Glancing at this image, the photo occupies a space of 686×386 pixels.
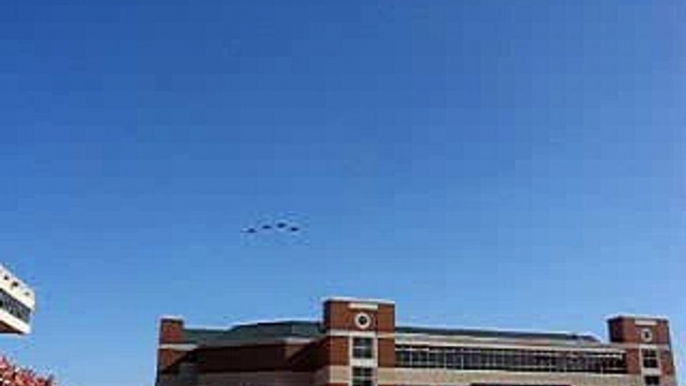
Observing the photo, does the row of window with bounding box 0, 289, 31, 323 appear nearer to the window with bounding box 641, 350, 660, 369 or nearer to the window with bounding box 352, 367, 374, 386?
the window with bounding box 352, 367, 374, 386

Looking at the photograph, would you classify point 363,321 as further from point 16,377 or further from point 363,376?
point 16,377

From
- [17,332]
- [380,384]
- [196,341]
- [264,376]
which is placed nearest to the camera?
[17,332]

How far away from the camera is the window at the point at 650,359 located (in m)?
98.3

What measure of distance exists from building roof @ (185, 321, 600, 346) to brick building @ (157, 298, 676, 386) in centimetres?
19

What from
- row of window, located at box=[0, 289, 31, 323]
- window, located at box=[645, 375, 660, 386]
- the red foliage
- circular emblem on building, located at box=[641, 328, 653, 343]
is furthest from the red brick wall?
the red foliage

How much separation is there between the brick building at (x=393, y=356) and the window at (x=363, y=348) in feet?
0.31

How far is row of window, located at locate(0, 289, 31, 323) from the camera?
58344 millimetres

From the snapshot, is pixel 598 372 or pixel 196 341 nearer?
pixel 598 372

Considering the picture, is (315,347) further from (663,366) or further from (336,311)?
(663,366)

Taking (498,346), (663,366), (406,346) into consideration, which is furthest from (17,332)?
(663,366)

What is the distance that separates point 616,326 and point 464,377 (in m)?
21.4

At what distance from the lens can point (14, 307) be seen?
60969 mm

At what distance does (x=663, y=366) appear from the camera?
9881 cm

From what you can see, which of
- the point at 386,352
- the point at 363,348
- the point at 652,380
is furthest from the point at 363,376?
the point at 652,380
